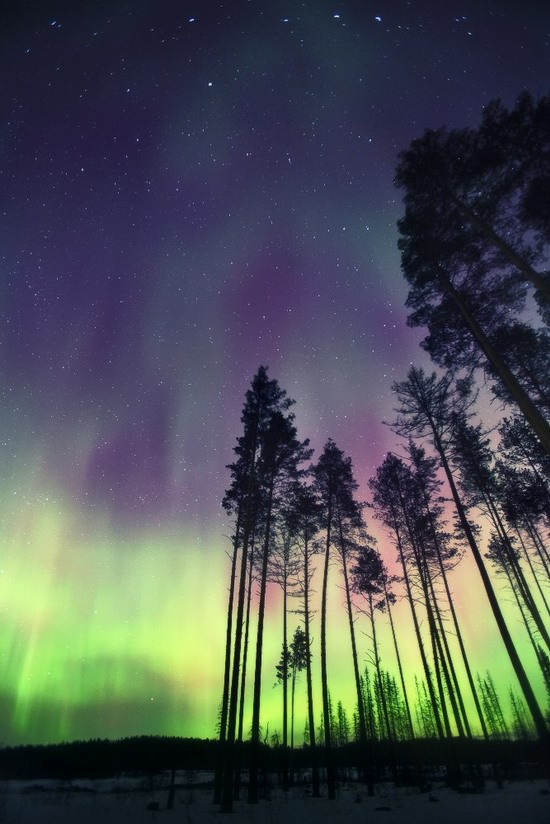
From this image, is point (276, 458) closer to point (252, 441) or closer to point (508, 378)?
point (252, 441)

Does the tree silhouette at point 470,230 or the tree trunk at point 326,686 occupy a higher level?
the tree silhouette at point 470,230

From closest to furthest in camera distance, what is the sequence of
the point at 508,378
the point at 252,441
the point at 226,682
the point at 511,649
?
the point at 508,378
the point at 511,649
the point at 226,682
the point at 252,441

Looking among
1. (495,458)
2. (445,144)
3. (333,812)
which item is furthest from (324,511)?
(445,144)

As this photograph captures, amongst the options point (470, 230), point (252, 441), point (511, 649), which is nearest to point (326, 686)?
point (511, 649)

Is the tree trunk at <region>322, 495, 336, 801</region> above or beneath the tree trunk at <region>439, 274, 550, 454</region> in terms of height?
beneath

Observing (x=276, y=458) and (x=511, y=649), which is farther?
(x=276, y=458)

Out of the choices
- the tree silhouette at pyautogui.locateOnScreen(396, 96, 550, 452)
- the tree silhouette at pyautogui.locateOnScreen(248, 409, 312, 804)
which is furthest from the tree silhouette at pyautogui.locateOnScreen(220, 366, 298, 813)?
the tree silhouette at pyautogui.locateOnScreen(396, 96, 550, 452)

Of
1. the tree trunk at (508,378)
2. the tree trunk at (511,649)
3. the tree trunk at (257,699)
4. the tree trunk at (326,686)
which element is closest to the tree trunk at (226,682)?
the tree trunk at (257,699)

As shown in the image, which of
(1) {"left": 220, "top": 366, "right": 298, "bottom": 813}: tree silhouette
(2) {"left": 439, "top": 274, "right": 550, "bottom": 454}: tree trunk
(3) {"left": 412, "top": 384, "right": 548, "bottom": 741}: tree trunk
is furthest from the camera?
(1) {"left": 220, "top": 366, "right": 298, "bottom": 813}: tree silhouette

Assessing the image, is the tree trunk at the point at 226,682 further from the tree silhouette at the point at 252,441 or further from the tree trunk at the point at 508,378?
the tree trunk at the point at 508,378


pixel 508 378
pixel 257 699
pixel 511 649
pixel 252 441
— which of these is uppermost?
pixel 252 441

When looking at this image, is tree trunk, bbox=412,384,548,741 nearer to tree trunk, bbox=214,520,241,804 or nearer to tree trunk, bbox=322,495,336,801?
tree trunk, bbox=322,495,336,801

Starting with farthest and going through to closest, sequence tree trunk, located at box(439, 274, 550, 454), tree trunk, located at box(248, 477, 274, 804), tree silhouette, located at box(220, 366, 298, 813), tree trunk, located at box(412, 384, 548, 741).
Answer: tree silhouette, located at box(220, 366, 298, 813) → tree trunk, located at box(248, 477, 274, 804) → tree trunk, located at box(412, 384, 548, 741) → tree trunk, located at box(439, 274, 550, 454)

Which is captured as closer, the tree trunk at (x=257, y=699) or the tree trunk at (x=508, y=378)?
the tree trunk at (x=508, y=378)
